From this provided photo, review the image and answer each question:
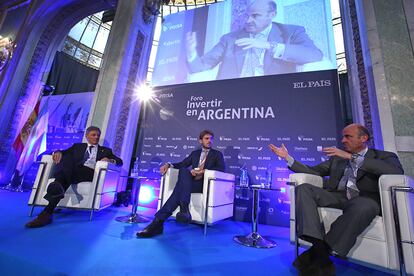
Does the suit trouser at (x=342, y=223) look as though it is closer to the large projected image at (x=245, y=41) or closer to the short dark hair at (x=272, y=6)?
the large projected image at (x=245, y=41)

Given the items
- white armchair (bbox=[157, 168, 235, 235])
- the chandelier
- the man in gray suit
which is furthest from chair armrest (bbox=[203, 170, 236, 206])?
the chandelier

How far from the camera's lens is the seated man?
1229 mm

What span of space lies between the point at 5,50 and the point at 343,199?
7276 millimetres

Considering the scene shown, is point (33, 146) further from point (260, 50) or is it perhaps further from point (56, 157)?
point (260, 50)

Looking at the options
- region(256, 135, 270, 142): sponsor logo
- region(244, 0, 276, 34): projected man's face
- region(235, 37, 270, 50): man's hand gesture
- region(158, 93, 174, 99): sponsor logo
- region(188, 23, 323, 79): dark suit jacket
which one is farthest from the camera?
region(158, 93, 174, 99): sponsor logo

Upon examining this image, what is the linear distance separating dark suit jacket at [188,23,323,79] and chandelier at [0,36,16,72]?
4433 millimetres

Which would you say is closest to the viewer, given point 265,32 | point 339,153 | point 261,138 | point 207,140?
point 339,153

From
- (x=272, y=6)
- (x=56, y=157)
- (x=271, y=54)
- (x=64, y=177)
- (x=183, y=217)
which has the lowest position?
(x=183, y=217)

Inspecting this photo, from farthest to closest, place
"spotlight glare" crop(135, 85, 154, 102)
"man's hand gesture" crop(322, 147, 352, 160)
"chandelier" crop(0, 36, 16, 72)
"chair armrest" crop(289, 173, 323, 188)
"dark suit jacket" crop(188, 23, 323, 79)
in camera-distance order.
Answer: "chandelier" crop(0, 36, 16, 72) → "spotlight glare" crop(135, 85, 154, 102) → "dark suit jacket" crop(188, 23, 323, 79) → "chair armrest" crop(289, 173, 323, 188) → "man's hand gesture" crop(322, 147, 352, 160)

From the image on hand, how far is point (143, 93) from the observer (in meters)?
4.17

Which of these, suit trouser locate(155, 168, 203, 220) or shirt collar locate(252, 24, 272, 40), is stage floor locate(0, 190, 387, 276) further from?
shirt collar locate(252, 24, 272, 40)

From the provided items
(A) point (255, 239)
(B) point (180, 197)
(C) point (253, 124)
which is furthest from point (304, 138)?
(B) point (180, 197)

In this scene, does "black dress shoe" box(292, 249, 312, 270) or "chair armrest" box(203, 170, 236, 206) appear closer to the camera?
"black dress shoe" box(292, 249, 312, 270)

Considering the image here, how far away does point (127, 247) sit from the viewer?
155 centimetres
